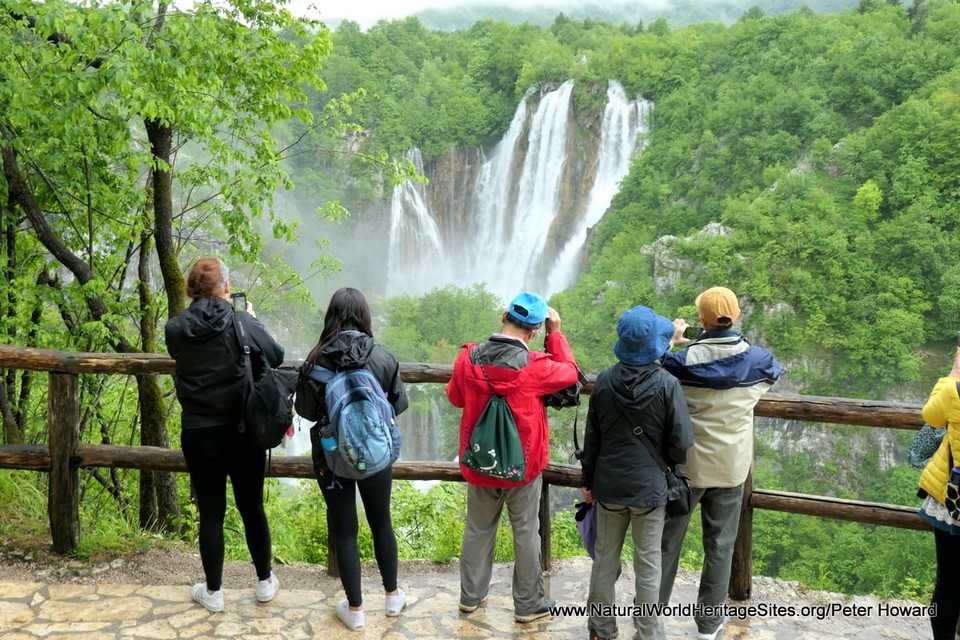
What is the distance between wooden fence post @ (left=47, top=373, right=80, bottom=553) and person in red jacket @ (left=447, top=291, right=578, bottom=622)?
82.7 inches

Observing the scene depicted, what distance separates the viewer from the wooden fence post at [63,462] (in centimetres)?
381

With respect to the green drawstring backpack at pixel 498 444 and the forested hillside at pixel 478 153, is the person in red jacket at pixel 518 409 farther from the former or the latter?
the forested hillside at pixel 478 153

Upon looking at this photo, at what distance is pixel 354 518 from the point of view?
3.18m

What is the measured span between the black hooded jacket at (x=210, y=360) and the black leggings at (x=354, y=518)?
46 cm

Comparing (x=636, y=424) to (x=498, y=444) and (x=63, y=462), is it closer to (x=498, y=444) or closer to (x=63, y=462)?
(x=498, y=444)

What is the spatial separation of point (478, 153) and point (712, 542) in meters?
39.6

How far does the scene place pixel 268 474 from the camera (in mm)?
3752

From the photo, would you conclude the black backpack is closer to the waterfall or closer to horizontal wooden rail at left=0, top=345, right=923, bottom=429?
horizontal wooden rail at left=0, top=345, right=923, bottom=429

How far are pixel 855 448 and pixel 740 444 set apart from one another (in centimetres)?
2248

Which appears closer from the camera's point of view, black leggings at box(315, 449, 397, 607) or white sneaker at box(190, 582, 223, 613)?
black leggings at box(315, 449, 397, 607)

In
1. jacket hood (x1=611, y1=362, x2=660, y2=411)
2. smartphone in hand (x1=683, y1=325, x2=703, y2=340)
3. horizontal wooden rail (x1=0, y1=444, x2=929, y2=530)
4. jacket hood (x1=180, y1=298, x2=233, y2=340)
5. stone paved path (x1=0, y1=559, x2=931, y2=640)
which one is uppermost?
jacket hood (x1=180, y1=298, x2=233, y2=340)

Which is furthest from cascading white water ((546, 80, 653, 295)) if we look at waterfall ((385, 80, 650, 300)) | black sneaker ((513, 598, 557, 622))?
black sneaker ((513, 598, 557, 622))

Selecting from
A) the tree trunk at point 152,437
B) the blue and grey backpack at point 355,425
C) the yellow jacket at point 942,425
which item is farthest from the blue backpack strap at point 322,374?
the tree trunk at point 152,437

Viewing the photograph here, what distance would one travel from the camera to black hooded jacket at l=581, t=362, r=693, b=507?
2.77 metres
